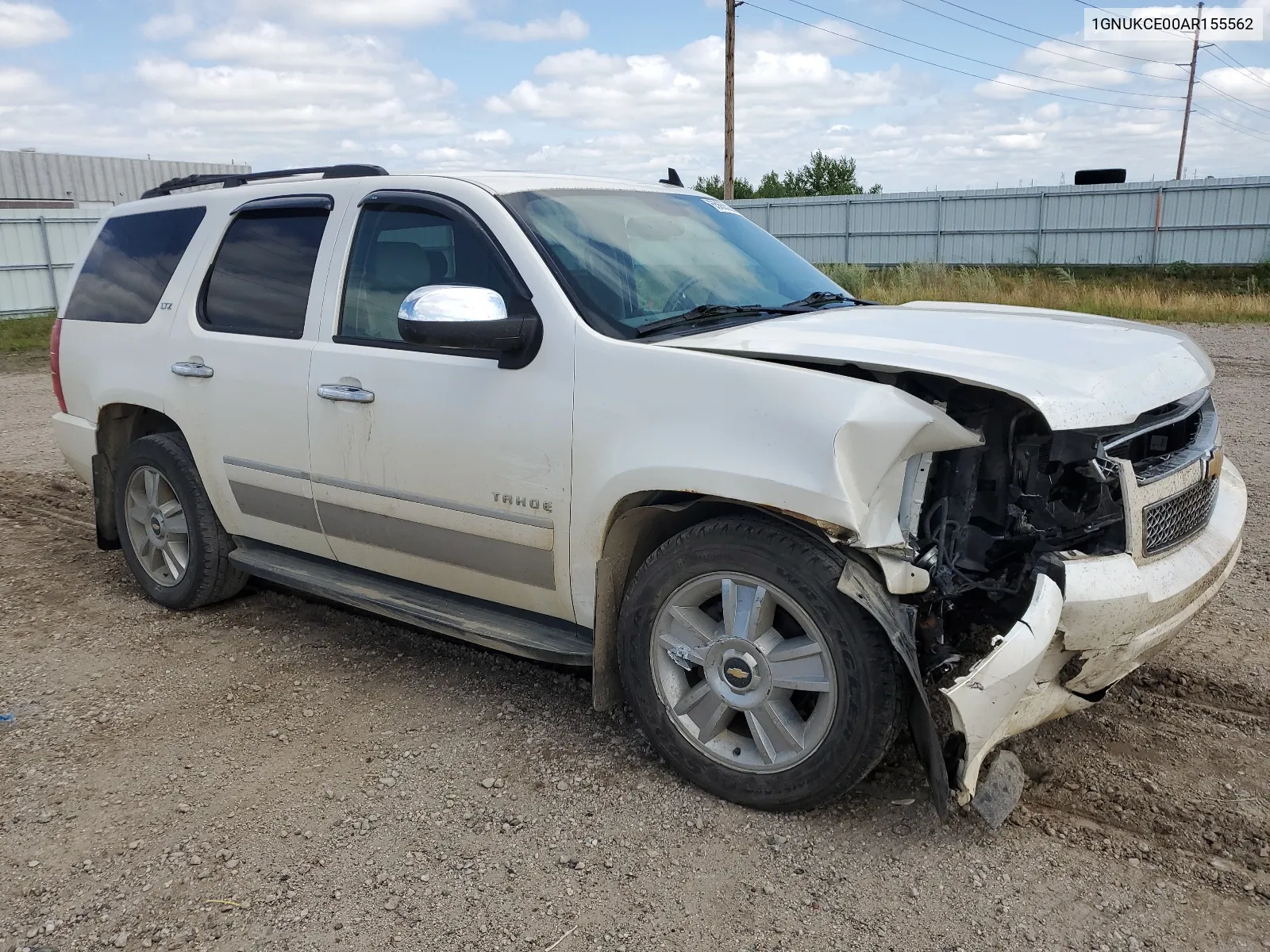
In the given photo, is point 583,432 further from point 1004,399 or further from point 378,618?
point 378,618

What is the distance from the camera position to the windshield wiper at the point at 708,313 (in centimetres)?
337

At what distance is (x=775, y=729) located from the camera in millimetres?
3098

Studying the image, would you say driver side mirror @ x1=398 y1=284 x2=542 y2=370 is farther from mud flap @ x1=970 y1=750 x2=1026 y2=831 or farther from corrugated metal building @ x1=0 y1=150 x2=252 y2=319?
corrugated metal building @ x1=0 y1=150 x2=252 y2=319

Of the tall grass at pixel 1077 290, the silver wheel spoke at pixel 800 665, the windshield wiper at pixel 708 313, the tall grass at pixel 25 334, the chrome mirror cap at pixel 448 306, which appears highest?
the chrome mirror cap at pixel 448 306

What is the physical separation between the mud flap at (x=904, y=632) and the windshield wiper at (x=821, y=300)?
1.45 m

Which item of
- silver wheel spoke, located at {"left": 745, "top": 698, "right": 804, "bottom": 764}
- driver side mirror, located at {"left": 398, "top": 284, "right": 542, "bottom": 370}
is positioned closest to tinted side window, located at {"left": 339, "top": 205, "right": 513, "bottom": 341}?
driver side mirror, located at {"left": 398, "top": 284, "right": 542, "bottom": 370}

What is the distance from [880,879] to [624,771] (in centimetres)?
95

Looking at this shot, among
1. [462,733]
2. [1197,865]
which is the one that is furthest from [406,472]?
[1197,865]

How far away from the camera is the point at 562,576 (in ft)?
11.3

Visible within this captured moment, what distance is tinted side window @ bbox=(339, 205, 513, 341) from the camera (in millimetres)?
3650

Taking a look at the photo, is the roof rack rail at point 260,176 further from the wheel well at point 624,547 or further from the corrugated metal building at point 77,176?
the corrugated metal building at point 77,176

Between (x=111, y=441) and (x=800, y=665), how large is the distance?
3963 millimetres

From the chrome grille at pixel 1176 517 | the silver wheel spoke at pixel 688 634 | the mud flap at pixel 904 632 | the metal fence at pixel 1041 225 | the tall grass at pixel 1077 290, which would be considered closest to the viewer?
the mud flap at pixel 904 632

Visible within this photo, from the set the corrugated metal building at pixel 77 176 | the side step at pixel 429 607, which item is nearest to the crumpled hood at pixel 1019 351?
the side step at pixel 429 607
